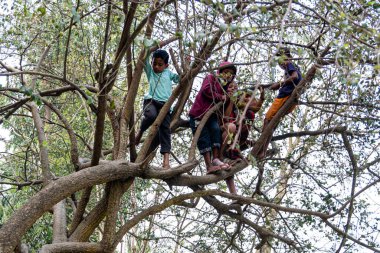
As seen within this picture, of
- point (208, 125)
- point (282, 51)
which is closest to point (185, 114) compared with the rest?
point (208, 125)

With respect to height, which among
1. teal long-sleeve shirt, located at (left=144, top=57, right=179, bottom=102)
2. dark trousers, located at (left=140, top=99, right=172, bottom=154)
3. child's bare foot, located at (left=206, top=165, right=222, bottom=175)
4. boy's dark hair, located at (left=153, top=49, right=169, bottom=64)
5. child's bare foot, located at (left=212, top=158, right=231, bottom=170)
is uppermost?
boy's dark hair, located at (left=153, top=49, right=169, bottom=64)

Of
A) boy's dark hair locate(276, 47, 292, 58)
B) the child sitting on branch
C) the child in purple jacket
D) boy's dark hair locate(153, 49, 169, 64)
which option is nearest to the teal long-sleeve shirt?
boy's dark hair locate(153, 49, 169, 64)

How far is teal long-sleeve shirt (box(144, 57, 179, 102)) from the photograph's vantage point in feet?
19.2

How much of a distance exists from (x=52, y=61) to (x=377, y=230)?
4.68 metres

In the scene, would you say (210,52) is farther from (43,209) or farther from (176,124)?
(43,209)

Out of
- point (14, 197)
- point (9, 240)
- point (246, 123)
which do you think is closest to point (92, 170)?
point (9, 240)

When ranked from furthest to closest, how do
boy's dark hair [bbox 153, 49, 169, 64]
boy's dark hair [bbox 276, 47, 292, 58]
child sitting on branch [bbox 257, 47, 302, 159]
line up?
boy's dark hair [bbox 153, 49, 169, 64] < child sitting on branch [bbox 257, 47, 302, 159] < boy's dark hair [bbox 276, 47, 292, 58]

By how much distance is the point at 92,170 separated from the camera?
4809 mm

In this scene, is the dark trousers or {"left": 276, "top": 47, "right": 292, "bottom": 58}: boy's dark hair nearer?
{"left": 276, "top": 47, "right": 292, "bottom": 58}: boy's dark hair

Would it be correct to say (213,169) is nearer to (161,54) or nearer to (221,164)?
(221,164)

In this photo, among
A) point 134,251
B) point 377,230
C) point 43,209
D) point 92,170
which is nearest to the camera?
point 43,209

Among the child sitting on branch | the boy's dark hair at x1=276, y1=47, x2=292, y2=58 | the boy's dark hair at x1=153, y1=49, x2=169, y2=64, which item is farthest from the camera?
the boy's dark hair at x1=153, y1=49, x2=169, y2=64

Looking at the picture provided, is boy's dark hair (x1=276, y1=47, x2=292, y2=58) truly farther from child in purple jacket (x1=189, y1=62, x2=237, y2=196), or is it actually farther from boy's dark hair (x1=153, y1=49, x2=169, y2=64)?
boy's dark hair (x1=153, y1=49, x2=169, y2=64)

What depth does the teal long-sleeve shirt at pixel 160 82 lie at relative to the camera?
5844 mm
